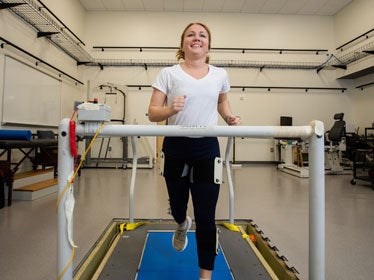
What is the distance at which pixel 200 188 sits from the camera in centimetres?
111

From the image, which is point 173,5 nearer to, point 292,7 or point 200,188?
point 292,7

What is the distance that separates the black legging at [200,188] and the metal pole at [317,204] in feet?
1.34

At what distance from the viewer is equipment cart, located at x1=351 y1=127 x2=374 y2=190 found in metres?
4.04

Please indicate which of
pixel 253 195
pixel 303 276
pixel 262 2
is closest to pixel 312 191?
pixel 303 276

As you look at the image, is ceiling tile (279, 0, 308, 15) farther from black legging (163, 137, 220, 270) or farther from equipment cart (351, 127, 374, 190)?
black legging (163, 137, 220, 270)

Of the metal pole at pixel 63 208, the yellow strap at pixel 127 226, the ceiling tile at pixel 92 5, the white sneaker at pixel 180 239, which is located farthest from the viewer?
the ceiling tile at pixel 92 5

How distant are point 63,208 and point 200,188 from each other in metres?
0.57

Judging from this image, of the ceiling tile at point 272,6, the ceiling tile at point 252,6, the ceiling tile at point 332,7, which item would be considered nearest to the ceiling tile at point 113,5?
the ceiling tile at point 252,6

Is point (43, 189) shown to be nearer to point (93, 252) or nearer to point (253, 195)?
point (93, 252)

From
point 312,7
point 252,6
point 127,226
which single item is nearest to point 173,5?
point 252,6

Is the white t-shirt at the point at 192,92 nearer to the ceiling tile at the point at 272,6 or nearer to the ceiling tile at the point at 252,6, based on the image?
the ceiling tile at the point at 252,6

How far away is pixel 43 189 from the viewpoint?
129 inches

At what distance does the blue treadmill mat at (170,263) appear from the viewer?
1.27 m

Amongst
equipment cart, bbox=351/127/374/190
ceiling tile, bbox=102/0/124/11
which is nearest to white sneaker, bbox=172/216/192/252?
equipment cart, bbox=351/127/374/190
